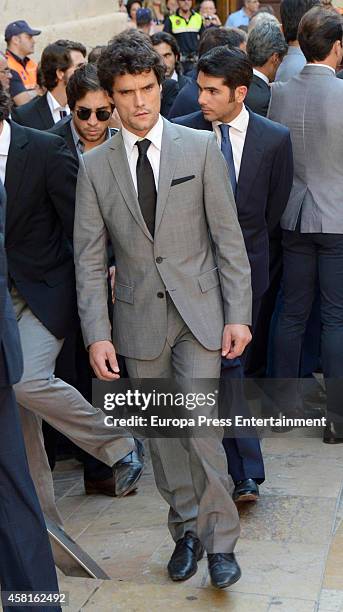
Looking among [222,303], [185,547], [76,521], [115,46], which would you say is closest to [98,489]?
[76,521]

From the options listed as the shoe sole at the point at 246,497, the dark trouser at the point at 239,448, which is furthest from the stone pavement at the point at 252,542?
the dark trouser at the point at 239,448

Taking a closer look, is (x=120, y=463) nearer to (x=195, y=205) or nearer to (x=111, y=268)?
(x=111, y=268)

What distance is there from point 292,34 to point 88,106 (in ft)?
5.96

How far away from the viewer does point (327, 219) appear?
18.4 ft

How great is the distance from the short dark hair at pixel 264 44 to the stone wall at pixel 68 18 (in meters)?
5.13

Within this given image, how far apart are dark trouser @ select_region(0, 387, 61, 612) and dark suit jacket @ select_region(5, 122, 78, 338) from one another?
3.00 ft

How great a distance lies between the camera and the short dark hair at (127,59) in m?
3.98

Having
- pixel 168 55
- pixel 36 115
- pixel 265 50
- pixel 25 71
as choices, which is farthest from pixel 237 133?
pixel 25 71

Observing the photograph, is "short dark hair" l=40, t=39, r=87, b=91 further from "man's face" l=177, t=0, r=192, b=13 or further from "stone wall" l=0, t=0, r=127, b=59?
"man's face" l=177, t=0, r=192, b=13

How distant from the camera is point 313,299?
598cm

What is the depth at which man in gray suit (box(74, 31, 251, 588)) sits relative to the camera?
400 cm

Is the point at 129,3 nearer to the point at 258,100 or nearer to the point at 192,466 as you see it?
the point at 258,100

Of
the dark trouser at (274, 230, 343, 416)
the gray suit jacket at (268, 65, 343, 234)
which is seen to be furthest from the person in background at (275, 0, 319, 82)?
the dark trouser at (274, 230, 343, 416)

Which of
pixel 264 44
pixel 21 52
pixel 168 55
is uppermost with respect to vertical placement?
pixel 264 44
